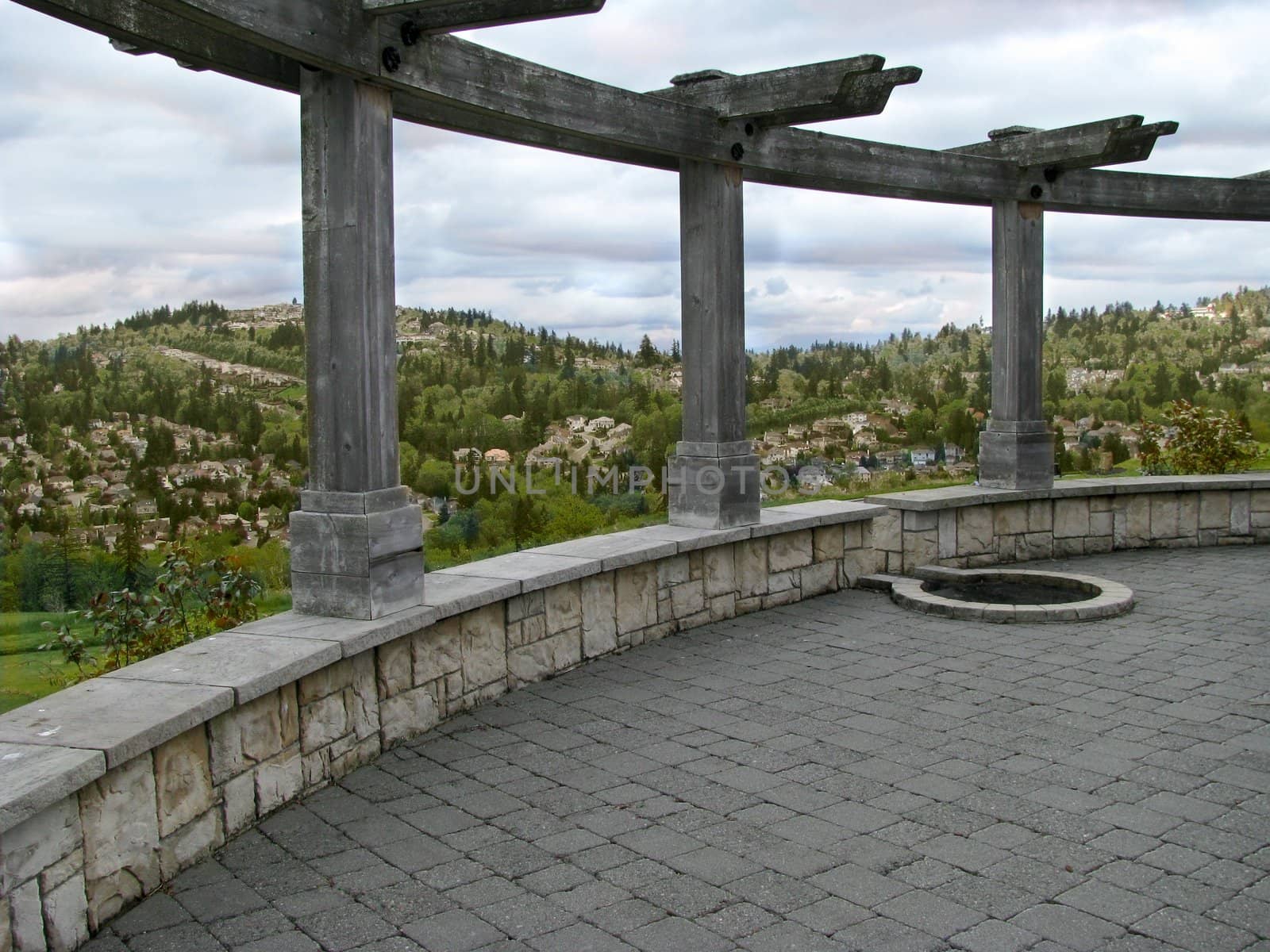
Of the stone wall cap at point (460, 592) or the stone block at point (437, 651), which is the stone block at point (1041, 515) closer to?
the stone wall cap at point (460, 592)

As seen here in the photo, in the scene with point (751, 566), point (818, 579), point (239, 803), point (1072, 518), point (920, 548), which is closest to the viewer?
point (239, 803)

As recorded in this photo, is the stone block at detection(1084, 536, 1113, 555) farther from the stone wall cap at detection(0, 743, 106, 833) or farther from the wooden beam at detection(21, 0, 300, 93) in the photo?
the stone wall cap at detection(0, 743, 106, 833)

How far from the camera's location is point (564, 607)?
531 centimetres

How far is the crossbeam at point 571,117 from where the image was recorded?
3850mm

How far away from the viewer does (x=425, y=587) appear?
4.79m

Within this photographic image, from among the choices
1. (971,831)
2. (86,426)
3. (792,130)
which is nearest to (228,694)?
(86,426)

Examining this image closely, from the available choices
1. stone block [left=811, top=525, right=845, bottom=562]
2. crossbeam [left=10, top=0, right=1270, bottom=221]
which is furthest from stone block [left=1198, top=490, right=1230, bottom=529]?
stone block [left=811, top=525, right=845, bottom=562]

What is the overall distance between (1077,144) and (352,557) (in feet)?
20.0

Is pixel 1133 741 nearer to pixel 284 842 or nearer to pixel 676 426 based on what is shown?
pixel 284 842

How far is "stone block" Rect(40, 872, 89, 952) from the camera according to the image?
270 centimetres

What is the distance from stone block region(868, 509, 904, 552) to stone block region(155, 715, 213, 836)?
5153mm

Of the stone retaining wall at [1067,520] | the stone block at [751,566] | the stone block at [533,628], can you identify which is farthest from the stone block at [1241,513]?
the stone block at [533,628]

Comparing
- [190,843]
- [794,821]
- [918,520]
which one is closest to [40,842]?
[190,843]

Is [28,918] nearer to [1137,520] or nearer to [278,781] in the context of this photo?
[278,781]
